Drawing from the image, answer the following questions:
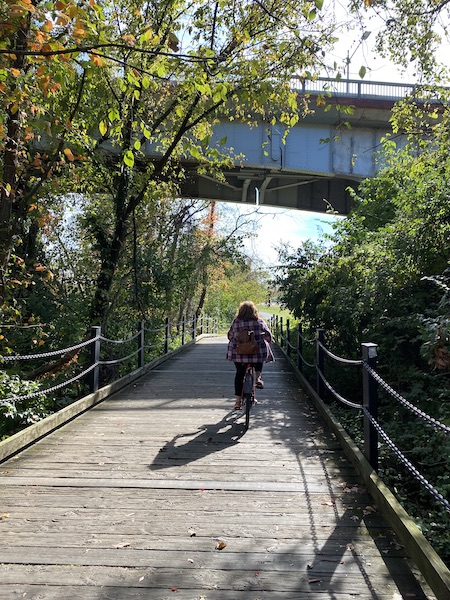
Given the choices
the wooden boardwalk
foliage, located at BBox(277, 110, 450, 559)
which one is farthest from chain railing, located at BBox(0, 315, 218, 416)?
foliage, located at BBox(277, 110, 450, 559)

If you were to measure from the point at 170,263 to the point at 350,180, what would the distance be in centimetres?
755

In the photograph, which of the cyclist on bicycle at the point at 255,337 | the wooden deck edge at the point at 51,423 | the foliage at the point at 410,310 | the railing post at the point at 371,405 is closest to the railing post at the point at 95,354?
the wooden deck edge at the point at 51,423

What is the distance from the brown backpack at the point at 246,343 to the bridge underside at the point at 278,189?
41.6 feet

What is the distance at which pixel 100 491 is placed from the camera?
4344 millimetres

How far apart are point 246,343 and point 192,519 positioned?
3.07 meters

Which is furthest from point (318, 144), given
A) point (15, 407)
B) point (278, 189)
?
point (15, 407)

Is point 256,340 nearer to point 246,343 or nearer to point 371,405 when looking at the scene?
point 246,343

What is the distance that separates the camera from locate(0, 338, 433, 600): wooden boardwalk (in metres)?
2.93

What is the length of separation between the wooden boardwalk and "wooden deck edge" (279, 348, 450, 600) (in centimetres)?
8

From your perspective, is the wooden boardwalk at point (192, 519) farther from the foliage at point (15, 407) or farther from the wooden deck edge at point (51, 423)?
the foliage at point (15, 407)

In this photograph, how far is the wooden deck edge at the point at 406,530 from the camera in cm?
275

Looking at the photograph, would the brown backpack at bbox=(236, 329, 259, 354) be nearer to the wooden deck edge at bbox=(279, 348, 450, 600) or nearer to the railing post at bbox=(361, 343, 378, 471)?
the wooden deck edge at bbox=(279, 348, 450, 600)

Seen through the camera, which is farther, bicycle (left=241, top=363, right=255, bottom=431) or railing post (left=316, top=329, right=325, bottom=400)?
railing post (left=316, top=329, right=325, bottom=400)

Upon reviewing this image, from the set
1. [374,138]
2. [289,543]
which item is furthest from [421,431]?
[374,138]
